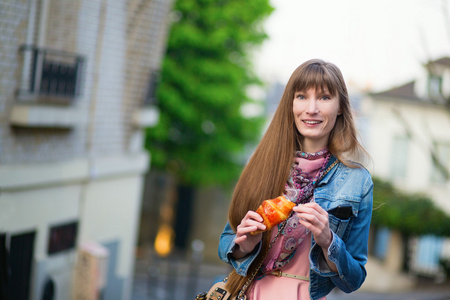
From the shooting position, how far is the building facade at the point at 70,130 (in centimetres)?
639

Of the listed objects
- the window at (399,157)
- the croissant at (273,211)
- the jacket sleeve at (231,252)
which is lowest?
the window at (399,157)

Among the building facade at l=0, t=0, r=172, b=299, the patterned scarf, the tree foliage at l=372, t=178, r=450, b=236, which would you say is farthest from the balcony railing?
the tree foliage at l=372, t=178, r=450, b=236

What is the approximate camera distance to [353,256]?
2.41m

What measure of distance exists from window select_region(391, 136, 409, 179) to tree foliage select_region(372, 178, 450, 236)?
4593mm

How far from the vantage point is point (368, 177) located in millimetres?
2500

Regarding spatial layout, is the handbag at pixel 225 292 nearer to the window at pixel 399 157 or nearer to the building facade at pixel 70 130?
the building facade at pixel 70 130

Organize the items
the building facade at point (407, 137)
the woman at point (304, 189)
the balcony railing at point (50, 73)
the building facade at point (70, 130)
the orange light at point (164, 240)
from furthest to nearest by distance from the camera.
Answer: the building facade at point (407, 137) < the orange light at point (164, 240) < the balcony railing at point (50, 73) < the building facade at point (70, 130) < the woman at point (304, 189)

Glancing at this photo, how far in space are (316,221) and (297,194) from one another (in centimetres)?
39

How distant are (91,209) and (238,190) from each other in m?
6.73

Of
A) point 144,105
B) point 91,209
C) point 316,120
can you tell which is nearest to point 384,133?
point 144,105

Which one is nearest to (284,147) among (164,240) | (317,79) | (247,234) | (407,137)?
(317,79)

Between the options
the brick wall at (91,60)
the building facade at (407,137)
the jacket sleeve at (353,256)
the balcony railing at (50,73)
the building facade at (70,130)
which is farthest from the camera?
the building facade at (407,137)

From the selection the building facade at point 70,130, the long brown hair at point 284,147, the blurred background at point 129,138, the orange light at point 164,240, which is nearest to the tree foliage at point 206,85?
the blurred background at point 129,138

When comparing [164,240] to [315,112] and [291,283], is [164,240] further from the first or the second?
[315,112]
